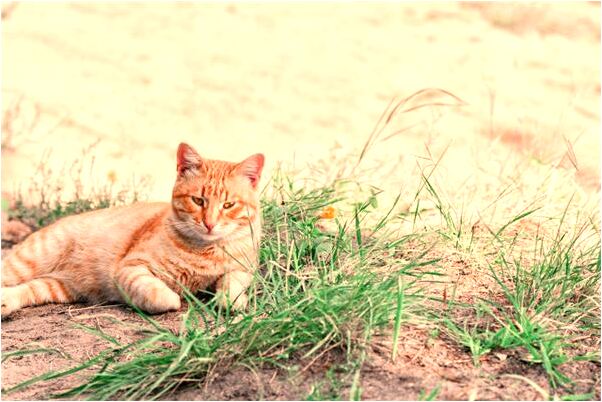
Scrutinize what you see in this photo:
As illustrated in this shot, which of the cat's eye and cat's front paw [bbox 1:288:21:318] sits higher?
the cat's eye

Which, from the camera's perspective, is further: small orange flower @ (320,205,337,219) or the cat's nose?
small orange flower @ (320,205,337,219)

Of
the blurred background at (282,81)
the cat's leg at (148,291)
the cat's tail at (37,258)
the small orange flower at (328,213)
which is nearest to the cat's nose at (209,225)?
the cat's leg at (148,291)

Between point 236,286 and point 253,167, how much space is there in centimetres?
62

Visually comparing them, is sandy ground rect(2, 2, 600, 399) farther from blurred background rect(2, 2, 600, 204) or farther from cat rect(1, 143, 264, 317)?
cat rect(1, 143, 264, 317)

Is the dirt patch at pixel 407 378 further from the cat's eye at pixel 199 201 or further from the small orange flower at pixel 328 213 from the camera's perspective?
the small orange flower at pixel 328 213

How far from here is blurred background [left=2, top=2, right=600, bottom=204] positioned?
26.5 ft

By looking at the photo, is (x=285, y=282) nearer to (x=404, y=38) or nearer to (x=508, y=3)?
(x=404, y=38)

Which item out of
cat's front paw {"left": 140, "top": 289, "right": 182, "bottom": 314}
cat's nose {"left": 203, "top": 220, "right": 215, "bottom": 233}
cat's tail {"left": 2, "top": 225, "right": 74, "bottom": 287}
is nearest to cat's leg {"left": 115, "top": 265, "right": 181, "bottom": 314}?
cat's front paw {"left": 140, "top": 289, "right": 182, "bottom": 314}

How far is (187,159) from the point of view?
13.9 ft

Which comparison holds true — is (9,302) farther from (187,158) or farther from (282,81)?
(282,81)

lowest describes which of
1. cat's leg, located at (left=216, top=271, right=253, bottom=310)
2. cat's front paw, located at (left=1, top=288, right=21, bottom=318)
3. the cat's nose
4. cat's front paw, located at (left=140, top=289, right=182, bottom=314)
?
cat's front paw, located at (left=1, top=288, right=21, bottom=318)

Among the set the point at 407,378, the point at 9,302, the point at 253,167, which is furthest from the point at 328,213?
the point at 9,302

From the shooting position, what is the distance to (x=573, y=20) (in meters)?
11.8

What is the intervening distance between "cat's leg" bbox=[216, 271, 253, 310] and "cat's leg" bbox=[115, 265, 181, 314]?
231mm
